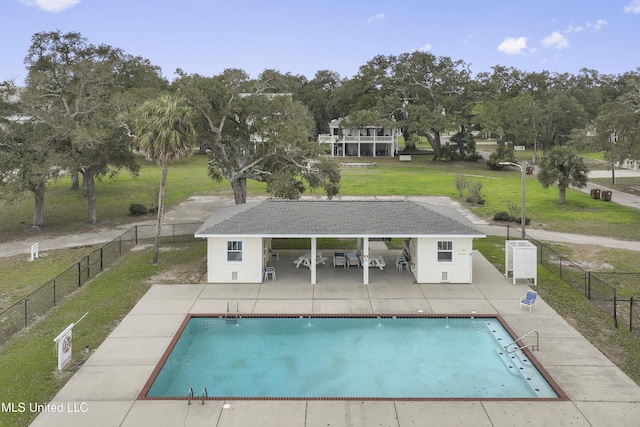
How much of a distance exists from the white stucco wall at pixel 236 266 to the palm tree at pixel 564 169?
29.2m

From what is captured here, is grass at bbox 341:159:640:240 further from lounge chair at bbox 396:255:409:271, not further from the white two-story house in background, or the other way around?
A: lounge chair at bbox 396:255:409:271

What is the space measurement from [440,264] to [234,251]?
9.06 metres

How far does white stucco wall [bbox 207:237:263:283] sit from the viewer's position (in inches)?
918

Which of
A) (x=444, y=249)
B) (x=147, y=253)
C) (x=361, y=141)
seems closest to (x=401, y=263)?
(x=444, y=249)

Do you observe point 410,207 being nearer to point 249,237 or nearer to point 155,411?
point 249,237

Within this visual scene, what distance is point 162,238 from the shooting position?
32.6m

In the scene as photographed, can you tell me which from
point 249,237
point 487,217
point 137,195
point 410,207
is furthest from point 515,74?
point 249,237

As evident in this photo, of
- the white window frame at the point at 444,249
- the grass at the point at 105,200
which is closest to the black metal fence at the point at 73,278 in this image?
the grass at the point at 105,200

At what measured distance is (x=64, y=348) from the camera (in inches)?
603

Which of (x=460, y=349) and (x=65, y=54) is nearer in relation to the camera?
(x=460, y=349)

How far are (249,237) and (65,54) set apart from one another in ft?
103

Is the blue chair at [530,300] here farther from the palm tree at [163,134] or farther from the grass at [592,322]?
the palm tree at [163,134]

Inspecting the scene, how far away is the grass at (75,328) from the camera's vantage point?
14.2 meters

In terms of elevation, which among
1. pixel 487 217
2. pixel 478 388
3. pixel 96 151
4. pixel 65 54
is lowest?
pixel 478 388
